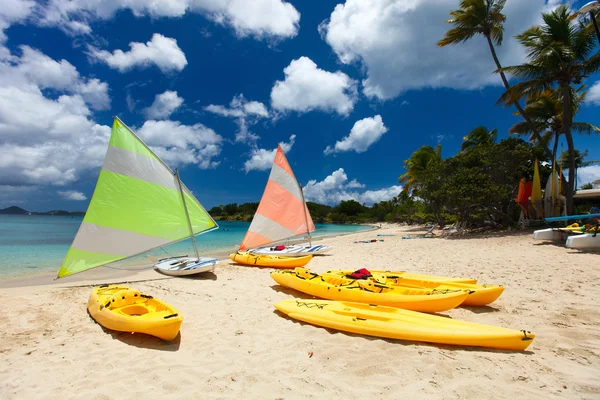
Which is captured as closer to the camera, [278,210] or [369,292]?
[369,292]

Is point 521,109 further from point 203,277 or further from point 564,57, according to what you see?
point 203,277

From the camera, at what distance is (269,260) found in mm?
11258

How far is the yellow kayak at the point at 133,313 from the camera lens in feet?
14.0

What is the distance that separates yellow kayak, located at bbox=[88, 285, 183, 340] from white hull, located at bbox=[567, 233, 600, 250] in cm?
1368

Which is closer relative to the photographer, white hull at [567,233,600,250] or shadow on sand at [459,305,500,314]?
shadow on sand at [459,305,500,314]

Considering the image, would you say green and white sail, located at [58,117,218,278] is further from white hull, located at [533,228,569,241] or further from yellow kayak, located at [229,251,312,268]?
white hull, located at [533,228,569,241]

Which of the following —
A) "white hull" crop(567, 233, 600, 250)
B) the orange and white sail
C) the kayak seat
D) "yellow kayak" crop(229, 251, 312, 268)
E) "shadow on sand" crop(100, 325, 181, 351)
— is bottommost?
"shadow on sand" crop(100, 325, 181, 351)

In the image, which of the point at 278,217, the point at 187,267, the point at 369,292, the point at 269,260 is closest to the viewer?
the point at 369,292

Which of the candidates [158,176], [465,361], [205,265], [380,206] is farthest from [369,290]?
[380,206]

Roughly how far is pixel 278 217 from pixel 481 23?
755 inches

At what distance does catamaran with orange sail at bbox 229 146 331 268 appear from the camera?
12.7m

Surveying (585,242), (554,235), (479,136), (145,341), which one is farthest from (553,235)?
(479,136)

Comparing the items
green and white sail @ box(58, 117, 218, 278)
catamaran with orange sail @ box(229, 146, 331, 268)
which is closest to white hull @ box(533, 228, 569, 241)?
catamaran with orange sail @ box(229, 146, 331, 268)

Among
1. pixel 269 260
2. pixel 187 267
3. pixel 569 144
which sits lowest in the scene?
pixel 269 260
